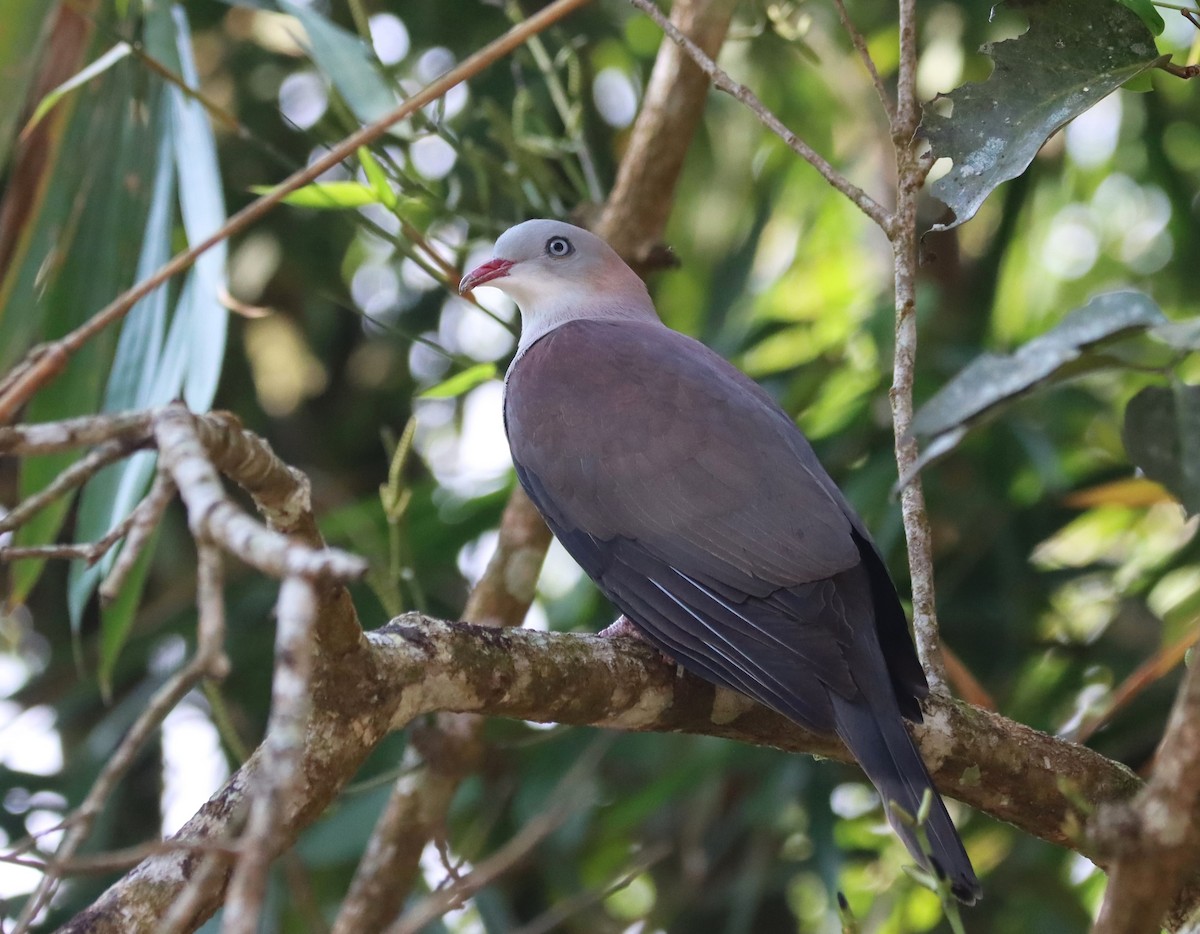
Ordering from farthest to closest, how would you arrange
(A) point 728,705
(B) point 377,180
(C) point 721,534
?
(B) point 377,180, (C) point 721,534, (A) point 728,705

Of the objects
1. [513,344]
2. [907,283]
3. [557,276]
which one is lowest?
[513,344]

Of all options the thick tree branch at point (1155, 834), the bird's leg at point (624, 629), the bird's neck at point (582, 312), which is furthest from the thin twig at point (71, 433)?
the bird's neck at point (582, 312)

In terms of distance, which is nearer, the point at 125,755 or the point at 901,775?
the point at 125,755

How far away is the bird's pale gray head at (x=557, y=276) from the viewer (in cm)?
365

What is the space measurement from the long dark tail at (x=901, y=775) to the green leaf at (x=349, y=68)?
1.48m

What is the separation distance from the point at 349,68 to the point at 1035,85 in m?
1.47

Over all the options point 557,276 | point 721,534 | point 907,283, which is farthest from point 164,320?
point 907,283

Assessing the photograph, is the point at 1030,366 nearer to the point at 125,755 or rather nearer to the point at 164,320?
the point at 125,755

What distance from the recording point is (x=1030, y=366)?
5.03 ft

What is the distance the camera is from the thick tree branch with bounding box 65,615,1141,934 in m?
1.74

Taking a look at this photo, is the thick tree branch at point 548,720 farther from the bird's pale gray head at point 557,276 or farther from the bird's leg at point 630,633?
the bird's pale gray head at point 557,276

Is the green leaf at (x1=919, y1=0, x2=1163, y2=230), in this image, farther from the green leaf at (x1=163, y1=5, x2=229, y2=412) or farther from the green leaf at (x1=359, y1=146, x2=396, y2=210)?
the green leaf at (x1=163, y1=5, x2=229, y2=412)

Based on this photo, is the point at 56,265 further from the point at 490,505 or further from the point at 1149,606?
the point at 1149,606

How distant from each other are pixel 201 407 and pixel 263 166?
227 cm
